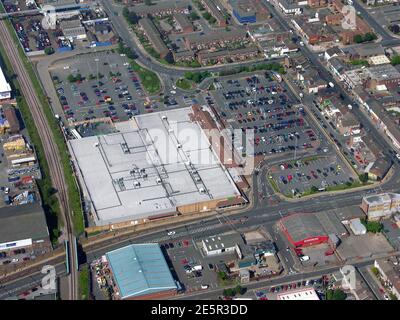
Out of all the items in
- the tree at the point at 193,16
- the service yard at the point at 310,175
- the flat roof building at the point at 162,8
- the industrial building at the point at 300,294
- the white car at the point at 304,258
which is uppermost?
the flat roof building at the point at 162,8

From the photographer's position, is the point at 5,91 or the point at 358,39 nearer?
the point at 5,91

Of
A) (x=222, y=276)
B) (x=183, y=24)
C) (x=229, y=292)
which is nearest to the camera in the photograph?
(x=229, y=292)

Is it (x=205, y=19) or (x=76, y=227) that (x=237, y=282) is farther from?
(x=205, y=19)

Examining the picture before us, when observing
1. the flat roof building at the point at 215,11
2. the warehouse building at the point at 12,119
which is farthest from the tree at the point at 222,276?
the flat roof building at the point at 215,11

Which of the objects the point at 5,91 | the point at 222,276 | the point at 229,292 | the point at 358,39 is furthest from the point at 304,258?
the point at 358,39

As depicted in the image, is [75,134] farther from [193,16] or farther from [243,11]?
[243,11]

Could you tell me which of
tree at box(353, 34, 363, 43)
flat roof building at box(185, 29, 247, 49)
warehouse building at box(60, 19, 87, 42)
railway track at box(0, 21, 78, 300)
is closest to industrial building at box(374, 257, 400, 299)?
railway track at box(0, 21, 78, 300)

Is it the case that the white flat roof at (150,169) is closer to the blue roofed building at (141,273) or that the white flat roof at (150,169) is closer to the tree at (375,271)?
the blue roofed building at (141,273)
